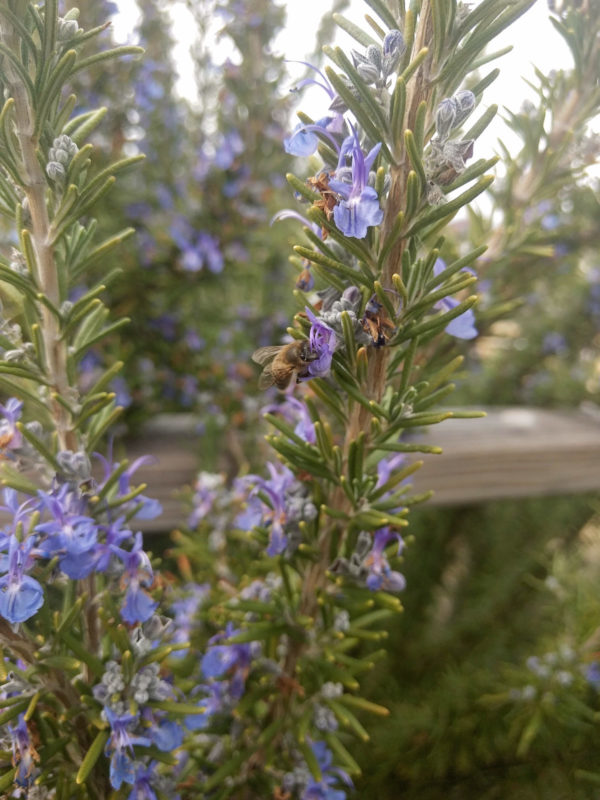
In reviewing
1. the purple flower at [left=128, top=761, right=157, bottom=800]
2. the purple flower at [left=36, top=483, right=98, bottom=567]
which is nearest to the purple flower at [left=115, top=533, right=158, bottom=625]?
the purple flower at [left=36, top=483, right=98, bottom=567]

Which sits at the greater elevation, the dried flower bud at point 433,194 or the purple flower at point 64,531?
the dried flower bud at point 433,194

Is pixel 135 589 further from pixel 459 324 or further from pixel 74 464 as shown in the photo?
→ pixel 459 324

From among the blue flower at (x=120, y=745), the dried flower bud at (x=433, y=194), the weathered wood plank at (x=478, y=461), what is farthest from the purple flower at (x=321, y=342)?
the weathered wood plank at (x=478, y=461)

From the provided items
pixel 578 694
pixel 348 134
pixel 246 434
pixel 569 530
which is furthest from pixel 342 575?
pixel 569 530

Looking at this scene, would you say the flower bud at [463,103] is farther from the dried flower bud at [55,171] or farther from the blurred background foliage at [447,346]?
the blurred background foliage at [447,346]

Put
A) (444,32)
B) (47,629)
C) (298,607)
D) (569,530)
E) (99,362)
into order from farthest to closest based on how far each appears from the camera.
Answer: (569,530) → (99,362) → (298,607) → (47,629) → (444,32)

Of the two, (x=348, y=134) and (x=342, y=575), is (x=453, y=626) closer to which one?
(x=342, y=575)

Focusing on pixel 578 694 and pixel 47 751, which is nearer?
pixel 47 751

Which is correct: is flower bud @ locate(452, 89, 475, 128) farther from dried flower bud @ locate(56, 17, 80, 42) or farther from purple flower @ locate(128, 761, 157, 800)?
purple flower @ locate(128, 761, 157, 800)
